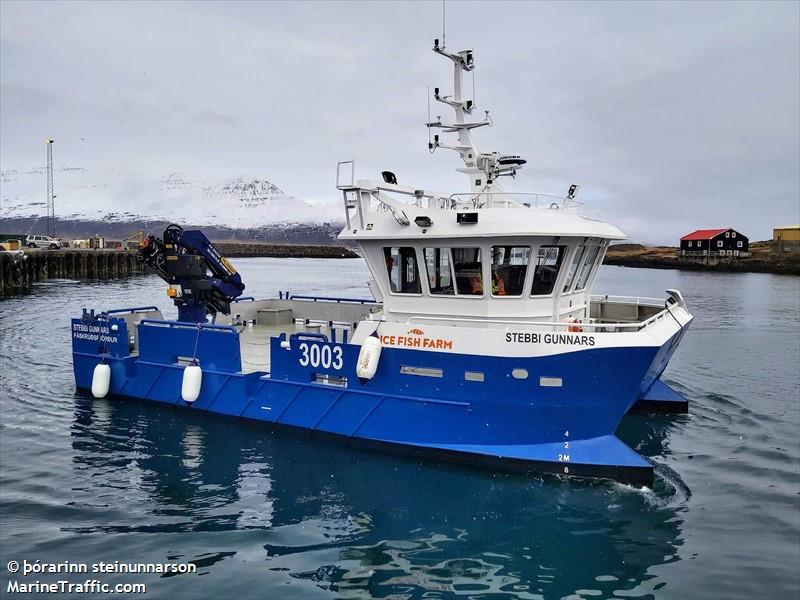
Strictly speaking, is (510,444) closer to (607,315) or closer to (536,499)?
(536,499)

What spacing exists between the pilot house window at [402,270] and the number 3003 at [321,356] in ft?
4.49

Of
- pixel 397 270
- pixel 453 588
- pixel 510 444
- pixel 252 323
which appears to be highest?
pixel 397 270

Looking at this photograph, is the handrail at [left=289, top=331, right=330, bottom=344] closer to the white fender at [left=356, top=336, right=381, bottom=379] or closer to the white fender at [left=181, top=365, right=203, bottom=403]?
the white fender at [left=356, top=336, right=381, bottom=379]

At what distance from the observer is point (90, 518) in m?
7.27

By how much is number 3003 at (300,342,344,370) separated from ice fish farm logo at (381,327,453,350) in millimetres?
794

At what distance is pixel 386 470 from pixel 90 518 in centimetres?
384

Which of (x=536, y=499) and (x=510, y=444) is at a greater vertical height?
(x=510, y=444)

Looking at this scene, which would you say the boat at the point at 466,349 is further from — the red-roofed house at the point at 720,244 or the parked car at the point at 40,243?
the red-roofed house at the point at 720,244

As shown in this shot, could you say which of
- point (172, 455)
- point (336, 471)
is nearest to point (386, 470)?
point (336, 471)

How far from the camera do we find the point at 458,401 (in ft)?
28.5

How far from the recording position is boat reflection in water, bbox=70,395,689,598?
6188 millimetres

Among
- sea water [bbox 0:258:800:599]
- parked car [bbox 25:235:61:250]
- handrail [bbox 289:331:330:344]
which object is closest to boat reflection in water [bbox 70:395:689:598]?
sea water [bbox 0:258:800:599]

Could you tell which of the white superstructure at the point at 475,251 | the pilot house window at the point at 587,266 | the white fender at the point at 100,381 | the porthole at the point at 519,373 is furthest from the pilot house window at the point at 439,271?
the white fender at the point at 100,381

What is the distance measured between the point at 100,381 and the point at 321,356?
5455 millimetres
